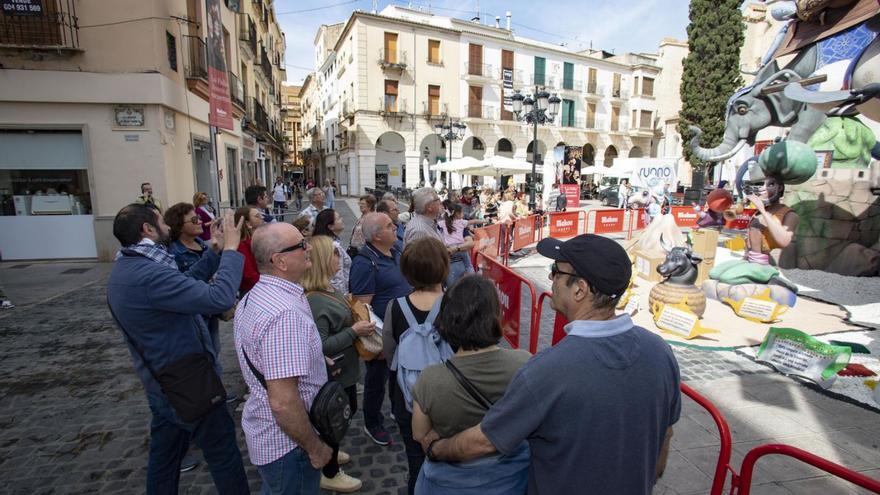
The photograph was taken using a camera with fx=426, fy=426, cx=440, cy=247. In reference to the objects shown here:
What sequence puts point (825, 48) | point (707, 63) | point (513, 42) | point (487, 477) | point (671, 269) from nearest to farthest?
point (487, 477)
point (671, 269)
point (825, 48)
point (707, 63)
point (513, 42)

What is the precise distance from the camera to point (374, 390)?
348 cm

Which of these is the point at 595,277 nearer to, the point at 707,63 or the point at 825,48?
the point at 825,48

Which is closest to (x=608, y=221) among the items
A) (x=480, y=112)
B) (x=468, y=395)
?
(x=468, y=395)

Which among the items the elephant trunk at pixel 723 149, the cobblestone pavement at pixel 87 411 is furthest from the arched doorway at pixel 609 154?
the cobblestone pavement at pixel 87 411

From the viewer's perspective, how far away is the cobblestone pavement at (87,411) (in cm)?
313

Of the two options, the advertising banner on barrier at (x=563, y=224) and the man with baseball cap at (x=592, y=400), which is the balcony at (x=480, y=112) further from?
the man with baseball cap at (x=592, y=400)

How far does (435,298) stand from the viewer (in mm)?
2488

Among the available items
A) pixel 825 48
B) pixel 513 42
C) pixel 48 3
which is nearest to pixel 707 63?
pixel 513 42

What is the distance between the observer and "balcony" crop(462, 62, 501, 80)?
32875 mm

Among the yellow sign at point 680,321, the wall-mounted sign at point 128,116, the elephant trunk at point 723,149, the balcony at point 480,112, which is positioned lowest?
the yellow sign at point 680,321

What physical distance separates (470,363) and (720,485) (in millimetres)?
1511

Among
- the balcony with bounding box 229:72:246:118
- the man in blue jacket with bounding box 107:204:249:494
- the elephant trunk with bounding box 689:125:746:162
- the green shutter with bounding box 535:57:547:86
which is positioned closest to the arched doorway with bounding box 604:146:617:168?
the green shutter with bounding box 535:57:547:86

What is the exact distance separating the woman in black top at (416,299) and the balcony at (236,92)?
14.4 metres

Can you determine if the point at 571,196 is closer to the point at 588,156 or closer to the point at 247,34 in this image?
the point at 588,156
